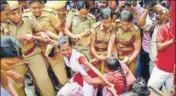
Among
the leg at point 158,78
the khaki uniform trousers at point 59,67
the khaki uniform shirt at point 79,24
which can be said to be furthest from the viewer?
the khaki uniform shirt at point 79,24

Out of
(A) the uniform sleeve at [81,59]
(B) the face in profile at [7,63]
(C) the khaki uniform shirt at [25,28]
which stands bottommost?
(A) the uniform sleeve at [81,59]

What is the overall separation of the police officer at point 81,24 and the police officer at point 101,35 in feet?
0.34

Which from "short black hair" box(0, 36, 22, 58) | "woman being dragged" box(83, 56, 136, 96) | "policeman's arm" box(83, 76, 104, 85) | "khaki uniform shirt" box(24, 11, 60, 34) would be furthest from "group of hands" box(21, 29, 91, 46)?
"short black hair" box(0, 36, 22, 58)

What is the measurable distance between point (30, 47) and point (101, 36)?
33.5 inches

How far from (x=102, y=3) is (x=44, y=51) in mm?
1164

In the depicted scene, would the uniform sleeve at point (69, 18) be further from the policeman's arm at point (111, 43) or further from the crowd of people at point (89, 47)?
the policeman's arm at point (111, 43)

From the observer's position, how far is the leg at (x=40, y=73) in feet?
19.6

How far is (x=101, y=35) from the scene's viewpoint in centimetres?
618

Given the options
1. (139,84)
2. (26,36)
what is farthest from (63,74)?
(139,84)

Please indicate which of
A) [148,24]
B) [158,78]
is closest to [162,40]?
[158,78]

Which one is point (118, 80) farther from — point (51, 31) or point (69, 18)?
point (69, 18)

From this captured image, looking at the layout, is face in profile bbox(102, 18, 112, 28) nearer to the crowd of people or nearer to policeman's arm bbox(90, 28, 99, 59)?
the crowd of people

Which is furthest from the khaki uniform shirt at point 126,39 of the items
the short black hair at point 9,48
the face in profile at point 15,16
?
the short black hair at point 9,48

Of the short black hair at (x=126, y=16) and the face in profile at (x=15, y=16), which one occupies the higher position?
the face in profile at (x=15, y=16)
